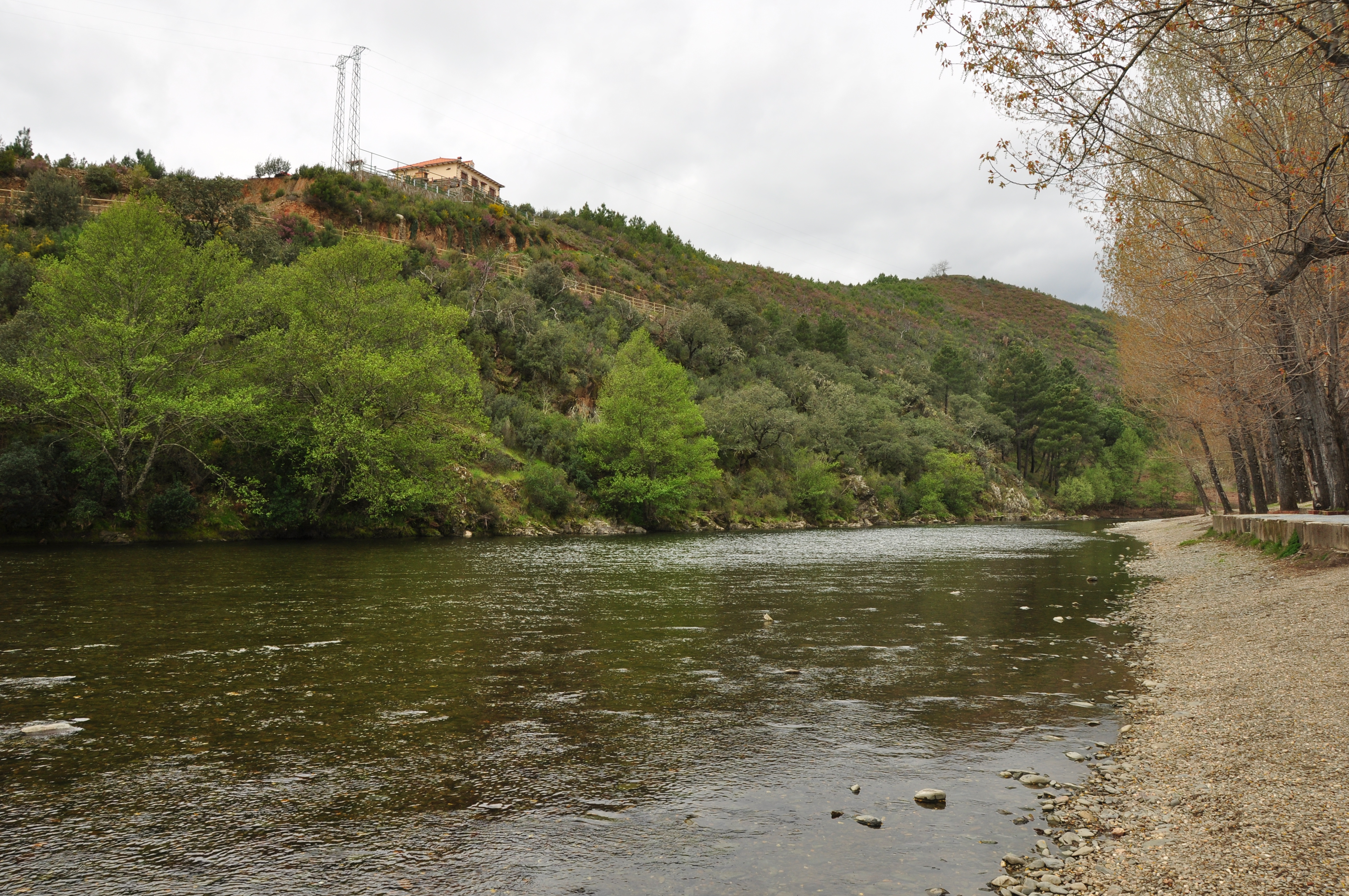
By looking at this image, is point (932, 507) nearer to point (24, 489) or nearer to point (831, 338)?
point (831, 338)

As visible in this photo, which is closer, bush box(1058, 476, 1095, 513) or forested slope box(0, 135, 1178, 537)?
forested slope box(0, 135, 1178, 537)

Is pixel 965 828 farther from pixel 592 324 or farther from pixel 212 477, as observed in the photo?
pixel 592 324

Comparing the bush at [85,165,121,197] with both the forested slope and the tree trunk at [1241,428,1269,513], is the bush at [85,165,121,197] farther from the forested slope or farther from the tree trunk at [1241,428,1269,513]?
the tree trunk at [1241,428,1269,513]

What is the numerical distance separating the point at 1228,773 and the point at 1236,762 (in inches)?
13.9

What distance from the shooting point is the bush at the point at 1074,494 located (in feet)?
344

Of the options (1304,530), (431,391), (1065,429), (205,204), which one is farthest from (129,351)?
(1065,429)

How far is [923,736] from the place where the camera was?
26.6 ft

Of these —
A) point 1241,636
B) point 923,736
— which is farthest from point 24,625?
point 1241,636

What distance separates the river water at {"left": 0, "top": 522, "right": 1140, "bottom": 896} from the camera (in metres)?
5.24

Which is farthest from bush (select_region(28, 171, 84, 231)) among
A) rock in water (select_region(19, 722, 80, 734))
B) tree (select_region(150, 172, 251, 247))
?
rock in water (select_region(19, 722, 80, 734))

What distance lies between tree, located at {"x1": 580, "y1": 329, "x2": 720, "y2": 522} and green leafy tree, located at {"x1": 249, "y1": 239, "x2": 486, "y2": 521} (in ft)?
44.9

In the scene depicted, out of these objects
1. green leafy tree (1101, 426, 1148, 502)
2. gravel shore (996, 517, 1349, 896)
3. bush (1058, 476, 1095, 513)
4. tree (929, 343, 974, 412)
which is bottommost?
gravel shore (996, 517, 1349, 896)

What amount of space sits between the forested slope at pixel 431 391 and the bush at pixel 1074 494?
398 millimetres

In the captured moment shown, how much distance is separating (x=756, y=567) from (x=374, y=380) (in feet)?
74.4
